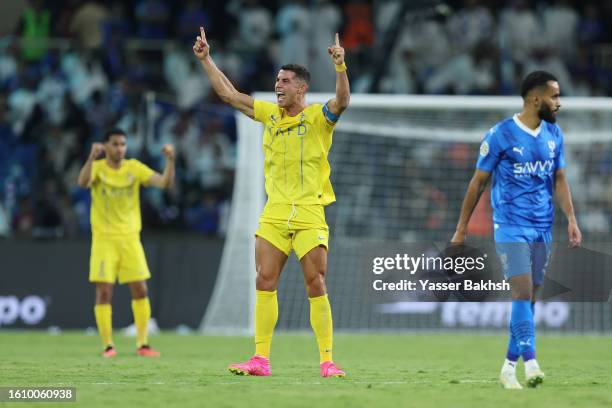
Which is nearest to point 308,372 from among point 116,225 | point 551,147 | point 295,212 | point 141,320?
point 295,212

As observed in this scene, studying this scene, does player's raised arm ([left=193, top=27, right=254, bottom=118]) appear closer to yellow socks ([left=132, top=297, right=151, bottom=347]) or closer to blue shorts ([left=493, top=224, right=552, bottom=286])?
blue shorts ([left=493, top=224, right=552, bottom=286])

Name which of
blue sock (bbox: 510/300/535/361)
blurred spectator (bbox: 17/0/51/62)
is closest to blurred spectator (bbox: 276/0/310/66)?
blurred spectator (bbox: 17/0/51/62)

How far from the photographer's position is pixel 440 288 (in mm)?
9141

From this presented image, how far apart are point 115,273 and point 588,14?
12.4 meters

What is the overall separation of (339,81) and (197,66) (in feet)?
41.1

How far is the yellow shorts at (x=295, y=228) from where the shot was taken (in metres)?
9.73

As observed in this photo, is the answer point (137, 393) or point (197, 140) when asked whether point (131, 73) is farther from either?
point (137, 393)

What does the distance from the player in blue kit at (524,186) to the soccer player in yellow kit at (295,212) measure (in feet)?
4.32

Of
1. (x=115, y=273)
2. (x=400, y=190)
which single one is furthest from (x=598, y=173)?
(x=115, y=273)

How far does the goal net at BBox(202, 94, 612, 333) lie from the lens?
57.2 feet

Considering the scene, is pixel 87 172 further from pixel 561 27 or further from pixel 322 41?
pixel 561 27

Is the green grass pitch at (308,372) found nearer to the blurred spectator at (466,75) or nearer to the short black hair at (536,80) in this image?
the short black hair at (536,80)

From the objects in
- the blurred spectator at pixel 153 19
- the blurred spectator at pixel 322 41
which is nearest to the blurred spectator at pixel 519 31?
the blurred spectator at pixel 322 41

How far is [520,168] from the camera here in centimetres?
885
